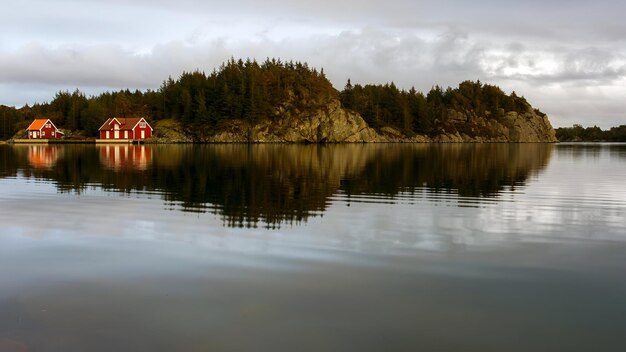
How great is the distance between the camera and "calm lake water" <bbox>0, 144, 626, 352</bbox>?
8172 millimetres

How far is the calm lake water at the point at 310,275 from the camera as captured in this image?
817 centimetres

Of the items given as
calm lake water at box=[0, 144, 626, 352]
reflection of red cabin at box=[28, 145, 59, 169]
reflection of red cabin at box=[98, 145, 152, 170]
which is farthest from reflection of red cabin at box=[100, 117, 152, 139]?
calm lake water at box=[0, 144, 626, 352]

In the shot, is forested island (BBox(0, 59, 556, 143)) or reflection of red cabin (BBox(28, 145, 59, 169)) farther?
forested island (BBox(0, 59, 556, 143))

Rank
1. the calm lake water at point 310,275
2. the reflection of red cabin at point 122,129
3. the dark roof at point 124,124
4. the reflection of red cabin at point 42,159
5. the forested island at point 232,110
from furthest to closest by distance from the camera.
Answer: the forested island at point 232,110 < the dark roof at point 124,124 < the reflection of red cabin at point 122,129 < the reflection of red cabin at point 42,159 < the calm lake water at point 310,275

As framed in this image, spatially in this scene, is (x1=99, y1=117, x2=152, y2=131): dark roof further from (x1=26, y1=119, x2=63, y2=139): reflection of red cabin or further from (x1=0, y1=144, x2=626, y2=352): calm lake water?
(x1=0, y1=144, x2=626, y2=352): calm lake water

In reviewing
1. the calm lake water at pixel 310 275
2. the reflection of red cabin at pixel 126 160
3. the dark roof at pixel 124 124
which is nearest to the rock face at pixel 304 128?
the dark roof at pixel 124 124

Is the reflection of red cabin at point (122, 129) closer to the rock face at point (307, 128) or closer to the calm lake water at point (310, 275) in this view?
the rock face at point (307, 128)

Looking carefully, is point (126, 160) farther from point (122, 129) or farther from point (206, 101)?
point (206, 101)

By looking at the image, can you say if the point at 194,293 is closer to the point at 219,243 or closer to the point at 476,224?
the point at 219,243

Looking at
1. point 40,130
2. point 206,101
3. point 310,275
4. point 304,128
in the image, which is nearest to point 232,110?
point 206,101

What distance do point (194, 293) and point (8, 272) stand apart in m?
4.82

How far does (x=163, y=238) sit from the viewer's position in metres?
15.5

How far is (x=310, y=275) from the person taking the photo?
37.4 feet

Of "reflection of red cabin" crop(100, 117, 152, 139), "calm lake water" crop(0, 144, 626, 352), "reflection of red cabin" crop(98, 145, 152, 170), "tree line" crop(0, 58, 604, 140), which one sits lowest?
"calm lake water" crop(0, 144, 626, 352)
